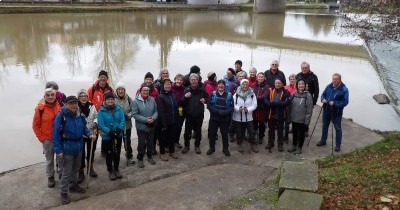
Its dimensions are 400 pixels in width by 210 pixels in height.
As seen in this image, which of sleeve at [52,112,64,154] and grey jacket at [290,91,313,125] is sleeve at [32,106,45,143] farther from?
grey jacket at [290,91,313,125]

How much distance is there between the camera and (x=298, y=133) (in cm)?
850

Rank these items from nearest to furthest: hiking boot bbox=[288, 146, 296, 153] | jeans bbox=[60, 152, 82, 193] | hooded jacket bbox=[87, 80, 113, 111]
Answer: jeans bbox=[60, 152, 82, 193]
hooded jacket bbox=[87, 80, 113, 111]
hiking boot bbox=[288, 146, 296, 153]

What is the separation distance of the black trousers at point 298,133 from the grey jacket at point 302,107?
172 millimetres

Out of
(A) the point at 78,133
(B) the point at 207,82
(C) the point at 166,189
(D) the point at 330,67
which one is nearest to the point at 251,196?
(C) the point at 166,189

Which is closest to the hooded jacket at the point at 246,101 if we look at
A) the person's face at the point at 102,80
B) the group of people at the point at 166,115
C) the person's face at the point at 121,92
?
the group of people at the point at 166,115

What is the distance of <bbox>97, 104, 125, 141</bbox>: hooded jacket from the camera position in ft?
21.4

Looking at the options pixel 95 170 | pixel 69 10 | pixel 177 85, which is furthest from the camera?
pixel 69 10

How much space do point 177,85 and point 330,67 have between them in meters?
17.6

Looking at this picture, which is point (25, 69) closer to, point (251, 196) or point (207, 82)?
point (207, 82)

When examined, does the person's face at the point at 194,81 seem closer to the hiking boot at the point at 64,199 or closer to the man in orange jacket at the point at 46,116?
the man in orange jacket at the point at 46,116

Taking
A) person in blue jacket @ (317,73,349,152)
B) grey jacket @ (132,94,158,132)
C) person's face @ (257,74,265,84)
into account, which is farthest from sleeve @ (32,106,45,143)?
person in blue jacket @ (317,73,349,152)

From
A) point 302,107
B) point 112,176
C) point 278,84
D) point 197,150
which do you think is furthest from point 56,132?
point 302,107

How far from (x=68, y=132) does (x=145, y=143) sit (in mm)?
2064

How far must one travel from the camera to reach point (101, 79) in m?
7.34
